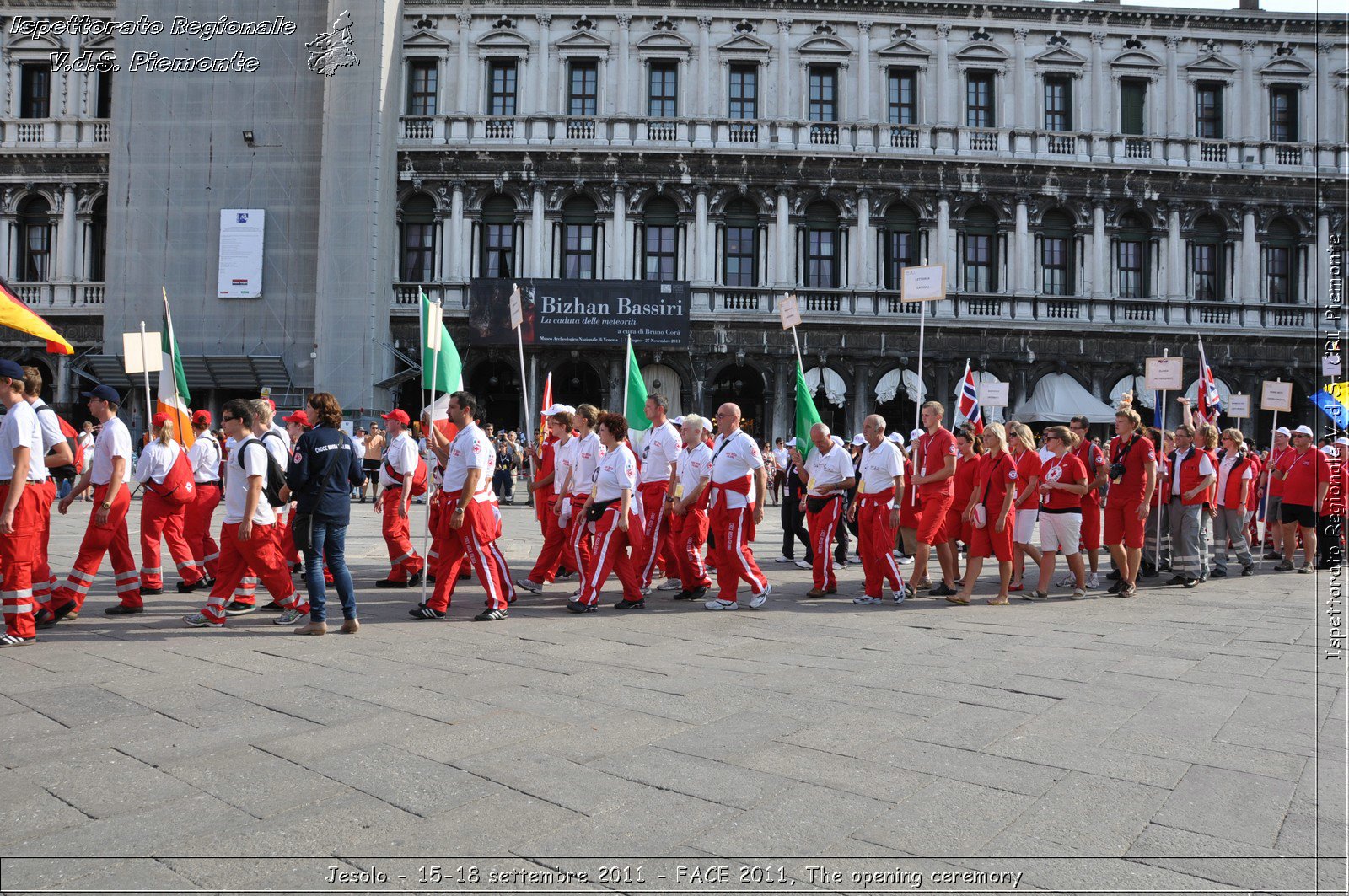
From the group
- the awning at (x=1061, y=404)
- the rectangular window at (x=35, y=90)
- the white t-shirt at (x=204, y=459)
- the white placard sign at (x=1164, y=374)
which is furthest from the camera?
the rectangular window at (x=35, y=90)

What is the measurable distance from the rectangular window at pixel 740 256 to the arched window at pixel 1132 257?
35.2ft

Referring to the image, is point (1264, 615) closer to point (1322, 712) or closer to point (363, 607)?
point (1322, 712)

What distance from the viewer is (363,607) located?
26.9 ft

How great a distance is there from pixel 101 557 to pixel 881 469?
637cm

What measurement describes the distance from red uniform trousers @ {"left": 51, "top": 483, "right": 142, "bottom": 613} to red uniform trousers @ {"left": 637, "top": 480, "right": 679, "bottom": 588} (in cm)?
408

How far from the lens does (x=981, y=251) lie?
94.3 feet

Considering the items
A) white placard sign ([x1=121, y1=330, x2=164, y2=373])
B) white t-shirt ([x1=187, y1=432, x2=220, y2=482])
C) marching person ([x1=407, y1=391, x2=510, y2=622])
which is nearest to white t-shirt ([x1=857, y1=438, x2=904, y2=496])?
marching person ([x1=407, y1=391, x2=510, y2=622])

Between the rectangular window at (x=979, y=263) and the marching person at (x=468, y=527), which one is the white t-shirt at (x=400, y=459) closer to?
the marching person at (x=468, y=527)

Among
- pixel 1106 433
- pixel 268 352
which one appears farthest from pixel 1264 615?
pixel 268 352

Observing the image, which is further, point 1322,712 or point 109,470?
point 109,470

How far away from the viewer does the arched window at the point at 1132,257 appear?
95.3 ft

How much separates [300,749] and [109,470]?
15.1 ft

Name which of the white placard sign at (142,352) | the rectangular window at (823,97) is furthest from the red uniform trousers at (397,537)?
the rectangular window at (823,97)

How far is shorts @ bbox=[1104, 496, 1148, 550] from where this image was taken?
32.0 feet
